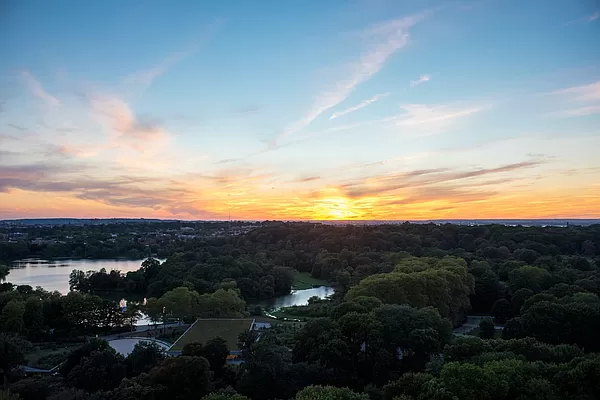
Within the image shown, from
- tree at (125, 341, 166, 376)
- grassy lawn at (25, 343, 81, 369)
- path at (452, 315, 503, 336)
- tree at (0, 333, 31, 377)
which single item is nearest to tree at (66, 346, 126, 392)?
tree at (125, 341, 166, 376)

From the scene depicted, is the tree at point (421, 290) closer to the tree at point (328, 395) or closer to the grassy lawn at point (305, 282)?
the tree at point (328, 395)

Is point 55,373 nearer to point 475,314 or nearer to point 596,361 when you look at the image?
point 596,361

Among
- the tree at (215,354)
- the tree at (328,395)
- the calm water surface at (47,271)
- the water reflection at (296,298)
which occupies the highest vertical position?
the tree at (328,395)

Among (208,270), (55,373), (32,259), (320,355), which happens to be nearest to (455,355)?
(320,355)

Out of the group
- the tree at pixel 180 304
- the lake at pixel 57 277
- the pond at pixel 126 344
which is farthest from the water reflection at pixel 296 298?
the pond at pixel 126 344

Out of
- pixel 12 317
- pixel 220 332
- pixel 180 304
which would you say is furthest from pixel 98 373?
pixel 12 317

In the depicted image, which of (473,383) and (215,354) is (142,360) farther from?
(473,383)
